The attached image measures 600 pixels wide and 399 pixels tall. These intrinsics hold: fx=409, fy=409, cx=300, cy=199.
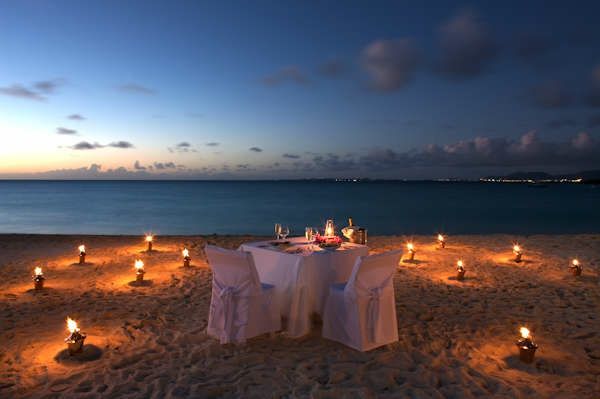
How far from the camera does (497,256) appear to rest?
9.08m

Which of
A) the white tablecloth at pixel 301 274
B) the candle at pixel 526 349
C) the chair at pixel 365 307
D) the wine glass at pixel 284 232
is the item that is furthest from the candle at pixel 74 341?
the candle at pixel 526 349

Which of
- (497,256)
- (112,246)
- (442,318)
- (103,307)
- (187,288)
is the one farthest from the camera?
Answer: (112,246)

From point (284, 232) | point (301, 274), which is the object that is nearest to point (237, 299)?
point (301, 274)

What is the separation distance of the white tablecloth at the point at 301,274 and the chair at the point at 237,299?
224 millimetres

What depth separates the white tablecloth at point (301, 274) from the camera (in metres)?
4.29

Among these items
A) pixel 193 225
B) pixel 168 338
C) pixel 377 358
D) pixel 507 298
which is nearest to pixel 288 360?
pixel 377 358

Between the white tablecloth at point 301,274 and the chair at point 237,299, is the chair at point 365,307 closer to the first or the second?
the white tablecloth at point 301,274

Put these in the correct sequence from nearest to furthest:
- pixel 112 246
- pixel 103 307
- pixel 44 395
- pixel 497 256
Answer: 1. pixel 44 395
2. pixel 103 307
3. pixel 497 256
4. pixel 112 246

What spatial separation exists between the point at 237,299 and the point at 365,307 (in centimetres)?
128

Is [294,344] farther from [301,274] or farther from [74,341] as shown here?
[74,341]

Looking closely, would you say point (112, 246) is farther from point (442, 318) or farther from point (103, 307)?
point (442, 318)

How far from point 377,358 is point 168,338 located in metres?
2.19

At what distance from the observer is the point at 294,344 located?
13.7 feet

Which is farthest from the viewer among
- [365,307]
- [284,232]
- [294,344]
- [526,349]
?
[284,232]
